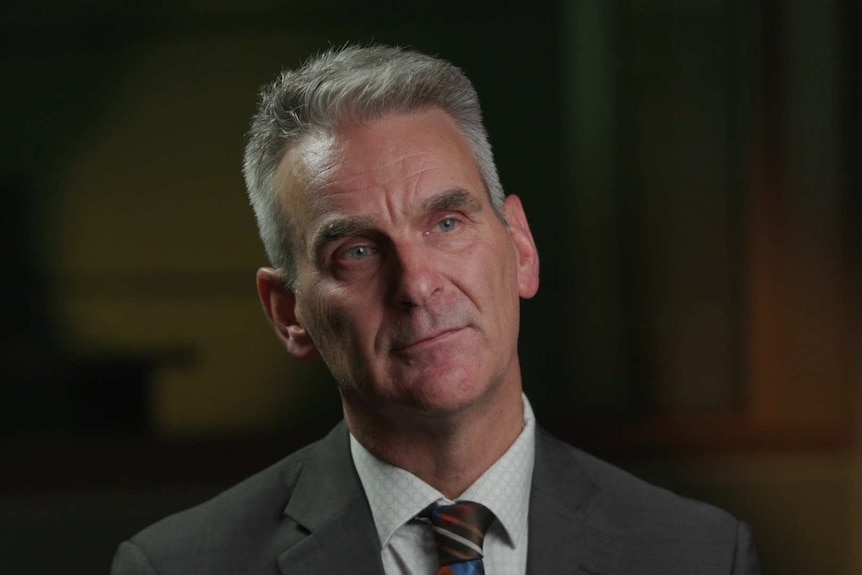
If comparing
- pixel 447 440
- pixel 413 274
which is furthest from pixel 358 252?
pixel 447 440

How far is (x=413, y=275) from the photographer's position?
1.72 metres

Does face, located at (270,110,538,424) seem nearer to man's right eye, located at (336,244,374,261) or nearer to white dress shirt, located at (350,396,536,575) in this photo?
man's right eye, located at (336,244,374,261)

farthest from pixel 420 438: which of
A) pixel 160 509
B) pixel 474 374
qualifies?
pixel 160 509

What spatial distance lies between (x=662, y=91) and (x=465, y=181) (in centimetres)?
90

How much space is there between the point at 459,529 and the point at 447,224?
467 mm

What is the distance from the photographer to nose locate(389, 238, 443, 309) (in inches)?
67.6

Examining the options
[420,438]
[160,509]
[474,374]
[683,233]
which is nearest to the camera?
[474,374]

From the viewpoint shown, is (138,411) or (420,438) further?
(138,411)

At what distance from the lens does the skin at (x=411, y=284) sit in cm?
174

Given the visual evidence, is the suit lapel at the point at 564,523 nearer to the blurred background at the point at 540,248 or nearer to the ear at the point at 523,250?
the ear at the point at 523,250

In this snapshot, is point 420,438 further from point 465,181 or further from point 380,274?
point 465,181

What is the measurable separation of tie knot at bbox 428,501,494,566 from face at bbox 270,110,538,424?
179mm

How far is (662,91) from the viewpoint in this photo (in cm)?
257

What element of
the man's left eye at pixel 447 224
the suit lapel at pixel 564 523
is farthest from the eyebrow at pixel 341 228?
the suit lapel at pixel 564 523
